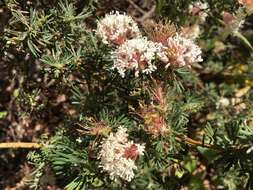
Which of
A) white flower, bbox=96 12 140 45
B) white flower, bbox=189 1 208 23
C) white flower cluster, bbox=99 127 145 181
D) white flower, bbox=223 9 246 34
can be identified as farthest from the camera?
white flower, bbox=189 1 208 23

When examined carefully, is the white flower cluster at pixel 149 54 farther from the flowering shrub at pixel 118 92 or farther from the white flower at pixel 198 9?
the white flower at pixel 198 9

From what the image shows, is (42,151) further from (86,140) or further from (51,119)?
(51,119)

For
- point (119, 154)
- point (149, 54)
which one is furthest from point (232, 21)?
point (119, 154)

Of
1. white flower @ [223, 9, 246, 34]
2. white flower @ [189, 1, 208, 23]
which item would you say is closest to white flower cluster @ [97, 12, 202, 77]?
white flower @ [223, 9, 246, 34]

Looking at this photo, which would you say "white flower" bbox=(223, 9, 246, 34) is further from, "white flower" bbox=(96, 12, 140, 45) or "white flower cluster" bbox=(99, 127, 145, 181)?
"white flower cluster" bbox=(99, 127, 145, 181)

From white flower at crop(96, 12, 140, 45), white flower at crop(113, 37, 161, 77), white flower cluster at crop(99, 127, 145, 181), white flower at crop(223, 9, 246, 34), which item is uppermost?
white flower at crop(223, 9, 246, 34)

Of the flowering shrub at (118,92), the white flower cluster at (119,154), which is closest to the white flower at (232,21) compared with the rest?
the flowering shrub at (118,92)

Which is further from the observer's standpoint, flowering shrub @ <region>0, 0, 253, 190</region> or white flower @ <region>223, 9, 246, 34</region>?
white flower @ <region>223, 9, 246, 34</region>

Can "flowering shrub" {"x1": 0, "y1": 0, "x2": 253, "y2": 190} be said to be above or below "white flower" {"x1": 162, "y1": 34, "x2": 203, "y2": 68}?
below
